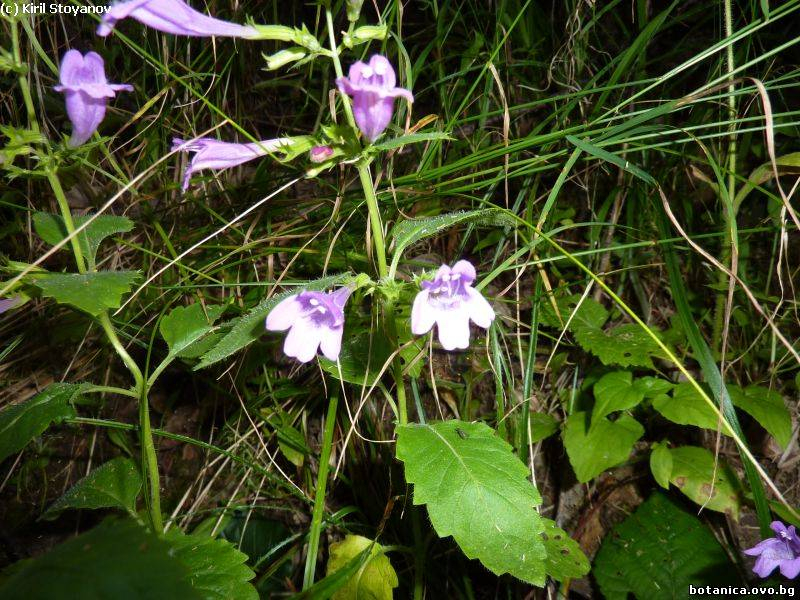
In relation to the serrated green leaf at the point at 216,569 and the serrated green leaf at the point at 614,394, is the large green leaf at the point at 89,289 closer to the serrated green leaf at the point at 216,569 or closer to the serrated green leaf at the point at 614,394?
the serrated green leaf at the point at 216,569

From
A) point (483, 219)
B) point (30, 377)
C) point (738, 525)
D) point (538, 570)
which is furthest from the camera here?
point (30, 377)

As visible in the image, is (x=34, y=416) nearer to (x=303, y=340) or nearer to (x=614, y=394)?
(x=303, y=340)

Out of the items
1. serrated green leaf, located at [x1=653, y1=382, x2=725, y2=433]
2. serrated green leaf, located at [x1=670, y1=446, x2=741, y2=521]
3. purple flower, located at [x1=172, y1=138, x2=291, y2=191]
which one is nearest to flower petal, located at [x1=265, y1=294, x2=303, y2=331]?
purple flower, located at [x1=172, y1=138, x2=291, y2=191]

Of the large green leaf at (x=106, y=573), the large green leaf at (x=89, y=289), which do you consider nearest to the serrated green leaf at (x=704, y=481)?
the large green leaf at (x=106, y=573)

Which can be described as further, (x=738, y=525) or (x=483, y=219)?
(x=738, y=525)

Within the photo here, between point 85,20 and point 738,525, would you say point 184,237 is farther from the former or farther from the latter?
point 738,525

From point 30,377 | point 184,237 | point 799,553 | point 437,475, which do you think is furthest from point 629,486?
point 30,377

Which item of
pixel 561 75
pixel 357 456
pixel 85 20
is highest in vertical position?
pixel 85 20
